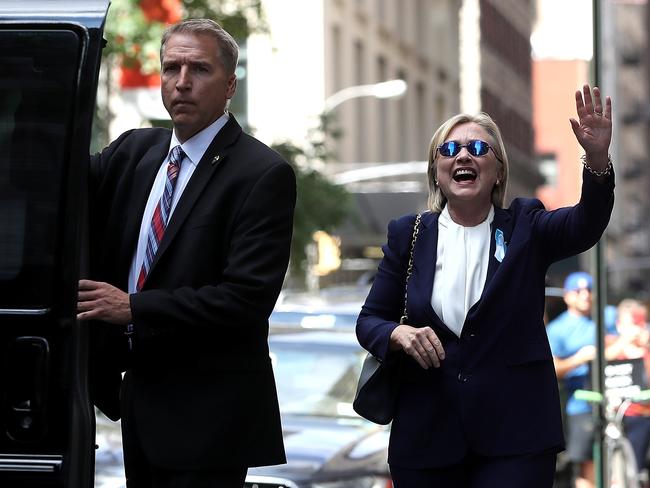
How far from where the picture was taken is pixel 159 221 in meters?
4.72

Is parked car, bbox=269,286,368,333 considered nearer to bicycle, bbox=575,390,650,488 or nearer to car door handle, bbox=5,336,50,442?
bicycle, bbox=575,390,650,488

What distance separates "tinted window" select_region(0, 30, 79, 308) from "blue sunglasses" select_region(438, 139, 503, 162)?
1.21 meters

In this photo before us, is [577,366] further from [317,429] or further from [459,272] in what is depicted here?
[459,272]

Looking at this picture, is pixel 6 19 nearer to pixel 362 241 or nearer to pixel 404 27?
pixel 362 241

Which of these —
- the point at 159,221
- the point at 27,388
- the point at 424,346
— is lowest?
the point at 27,388

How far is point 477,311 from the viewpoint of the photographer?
500cm

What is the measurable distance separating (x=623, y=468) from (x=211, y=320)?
7488mm

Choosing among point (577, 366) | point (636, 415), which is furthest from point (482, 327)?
point (636, 415)

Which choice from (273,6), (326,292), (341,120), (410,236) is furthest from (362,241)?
(410,236)

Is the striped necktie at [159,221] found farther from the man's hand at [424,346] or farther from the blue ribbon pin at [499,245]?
the blue ribbon pin at [499,245]

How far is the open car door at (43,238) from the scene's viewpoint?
4.45 meters

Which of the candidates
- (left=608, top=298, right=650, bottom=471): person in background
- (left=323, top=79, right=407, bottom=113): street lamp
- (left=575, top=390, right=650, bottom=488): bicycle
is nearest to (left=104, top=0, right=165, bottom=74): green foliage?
(left=608, top=298, right=650, bottom=471): person in background

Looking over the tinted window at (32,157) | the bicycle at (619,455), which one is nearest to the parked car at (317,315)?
the bicycle at (619,455)

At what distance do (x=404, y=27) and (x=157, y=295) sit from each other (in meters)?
51.5
